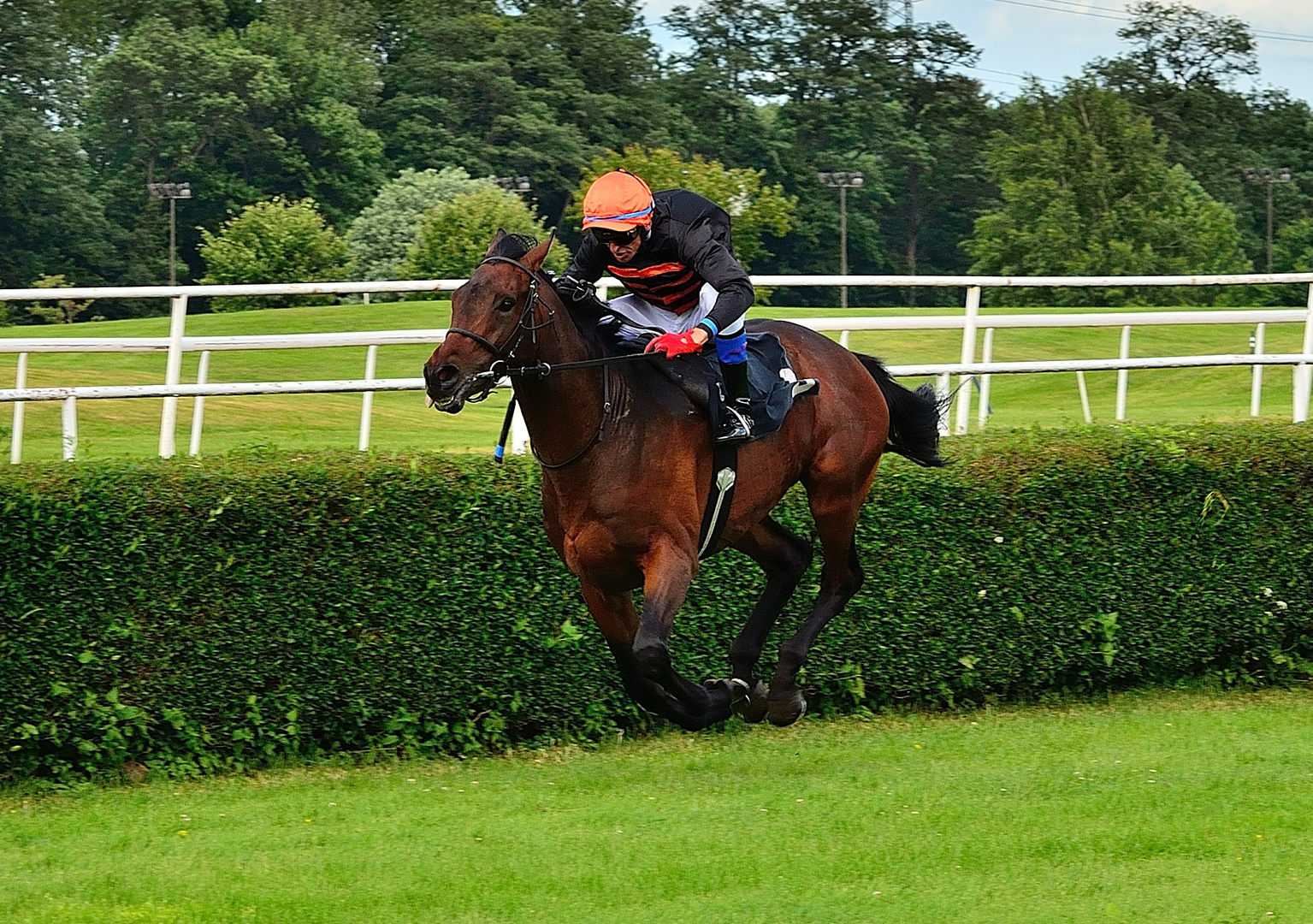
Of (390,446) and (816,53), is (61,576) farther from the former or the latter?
(816,53)

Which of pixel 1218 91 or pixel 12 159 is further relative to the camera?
pixel 1218 91

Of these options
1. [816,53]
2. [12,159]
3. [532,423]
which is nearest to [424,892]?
[532,423]

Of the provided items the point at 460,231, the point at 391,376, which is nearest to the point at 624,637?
the point at 391,376

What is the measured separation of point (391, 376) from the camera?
65.7ft

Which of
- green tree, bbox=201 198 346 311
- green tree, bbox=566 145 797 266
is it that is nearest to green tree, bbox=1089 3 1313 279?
green tree, bbox=566 145 797 266

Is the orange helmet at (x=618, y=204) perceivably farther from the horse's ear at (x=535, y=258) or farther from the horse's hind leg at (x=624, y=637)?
the horse's hind leg at (x=624, y=637)

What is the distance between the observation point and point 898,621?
711cm

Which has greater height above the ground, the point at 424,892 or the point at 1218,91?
the point at 1218,91

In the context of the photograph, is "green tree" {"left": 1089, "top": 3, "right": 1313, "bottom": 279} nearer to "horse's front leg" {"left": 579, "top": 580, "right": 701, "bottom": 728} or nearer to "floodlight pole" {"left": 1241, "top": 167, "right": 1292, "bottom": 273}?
"floodlight pole" {"left": 1241, "top": 167, "right": 1292, "bottom": 273}

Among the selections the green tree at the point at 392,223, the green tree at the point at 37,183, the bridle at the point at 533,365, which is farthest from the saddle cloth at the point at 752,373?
the green tree at the point at 37,183

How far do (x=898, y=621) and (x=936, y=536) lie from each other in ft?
1.42

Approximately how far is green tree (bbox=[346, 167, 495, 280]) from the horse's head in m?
36.2

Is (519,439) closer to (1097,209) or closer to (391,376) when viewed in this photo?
(391,376)

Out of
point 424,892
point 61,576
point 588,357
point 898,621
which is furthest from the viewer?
point 898,621
